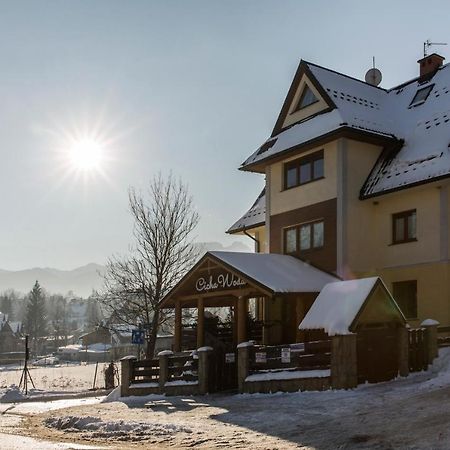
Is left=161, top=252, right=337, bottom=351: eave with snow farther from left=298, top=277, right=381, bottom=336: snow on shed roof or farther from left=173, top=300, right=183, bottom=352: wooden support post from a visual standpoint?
left=298, top=277, right=381, bottom=336: snow on shed roof

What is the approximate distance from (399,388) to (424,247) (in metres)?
7.97

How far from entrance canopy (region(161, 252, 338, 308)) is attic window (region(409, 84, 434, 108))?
7.80 metres

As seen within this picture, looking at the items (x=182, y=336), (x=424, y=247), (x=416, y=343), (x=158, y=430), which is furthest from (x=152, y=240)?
(x=158, y=430)

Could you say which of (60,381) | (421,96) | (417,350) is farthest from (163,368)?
(60,381)

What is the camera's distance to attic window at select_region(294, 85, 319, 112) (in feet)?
84.3

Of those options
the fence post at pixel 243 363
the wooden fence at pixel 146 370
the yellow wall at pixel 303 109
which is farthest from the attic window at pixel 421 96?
the wooden fence at pixel 146 370

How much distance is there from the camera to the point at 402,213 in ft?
73.6

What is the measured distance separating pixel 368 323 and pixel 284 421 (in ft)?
16.4

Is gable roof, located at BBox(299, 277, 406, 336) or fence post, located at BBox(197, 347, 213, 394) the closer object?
gable roof, located at BBox(299, 277, 406, 336)

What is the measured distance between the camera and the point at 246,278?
20469 mm

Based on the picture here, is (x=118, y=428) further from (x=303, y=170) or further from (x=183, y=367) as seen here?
(x=303, y=170)

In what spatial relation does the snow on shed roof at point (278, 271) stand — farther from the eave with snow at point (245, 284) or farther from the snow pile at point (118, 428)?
the snow pile at point (118, 428)

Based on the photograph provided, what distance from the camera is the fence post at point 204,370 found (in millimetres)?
18719

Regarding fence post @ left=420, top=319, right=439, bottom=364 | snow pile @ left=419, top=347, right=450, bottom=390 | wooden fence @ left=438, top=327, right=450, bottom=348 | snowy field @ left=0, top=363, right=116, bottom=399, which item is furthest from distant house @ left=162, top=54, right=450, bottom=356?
snowy field @ left=0, top=363, right=116, bottom=399
